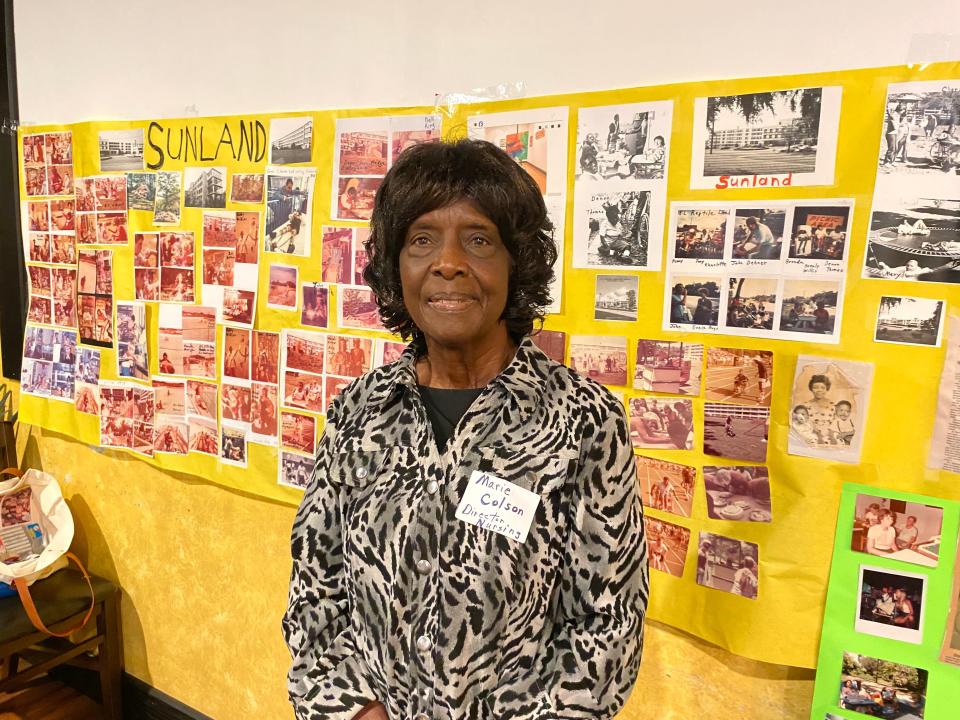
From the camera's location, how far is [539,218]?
883 mm

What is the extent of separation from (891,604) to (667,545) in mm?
365

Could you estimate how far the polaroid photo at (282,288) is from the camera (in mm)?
1621

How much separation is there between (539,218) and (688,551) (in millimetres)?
716

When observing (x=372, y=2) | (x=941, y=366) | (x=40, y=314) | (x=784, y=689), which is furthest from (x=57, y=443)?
(x=941, y=366)

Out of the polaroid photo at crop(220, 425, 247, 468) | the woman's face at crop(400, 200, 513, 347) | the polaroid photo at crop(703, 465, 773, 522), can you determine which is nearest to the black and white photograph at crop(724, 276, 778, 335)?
the polaroid photo at crop(703, 465, 773, 522)

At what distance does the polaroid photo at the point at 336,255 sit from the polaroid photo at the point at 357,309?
31mm

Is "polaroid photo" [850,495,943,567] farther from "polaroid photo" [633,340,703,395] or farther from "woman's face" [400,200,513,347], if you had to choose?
"woman's face" [400,200,513,347]

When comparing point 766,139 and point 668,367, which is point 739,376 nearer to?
point 668,367

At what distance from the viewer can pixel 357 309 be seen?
154 cm

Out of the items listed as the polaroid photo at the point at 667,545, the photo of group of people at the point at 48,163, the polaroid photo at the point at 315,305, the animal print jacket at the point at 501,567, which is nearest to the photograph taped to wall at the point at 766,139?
the animal print jacket at the point at 501,567

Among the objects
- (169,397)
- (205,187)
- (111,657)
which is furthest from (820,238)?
(111,657)

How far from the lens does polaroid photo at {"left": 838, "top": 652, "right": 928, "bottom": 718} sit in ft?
3.48

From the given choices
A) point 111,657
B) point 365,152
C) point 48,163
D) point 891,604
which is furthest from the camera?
→ point 111,657

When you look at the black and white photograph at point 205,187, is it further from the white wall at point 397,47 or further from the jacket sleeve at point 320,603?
the jacket sleeve at point 320,603
